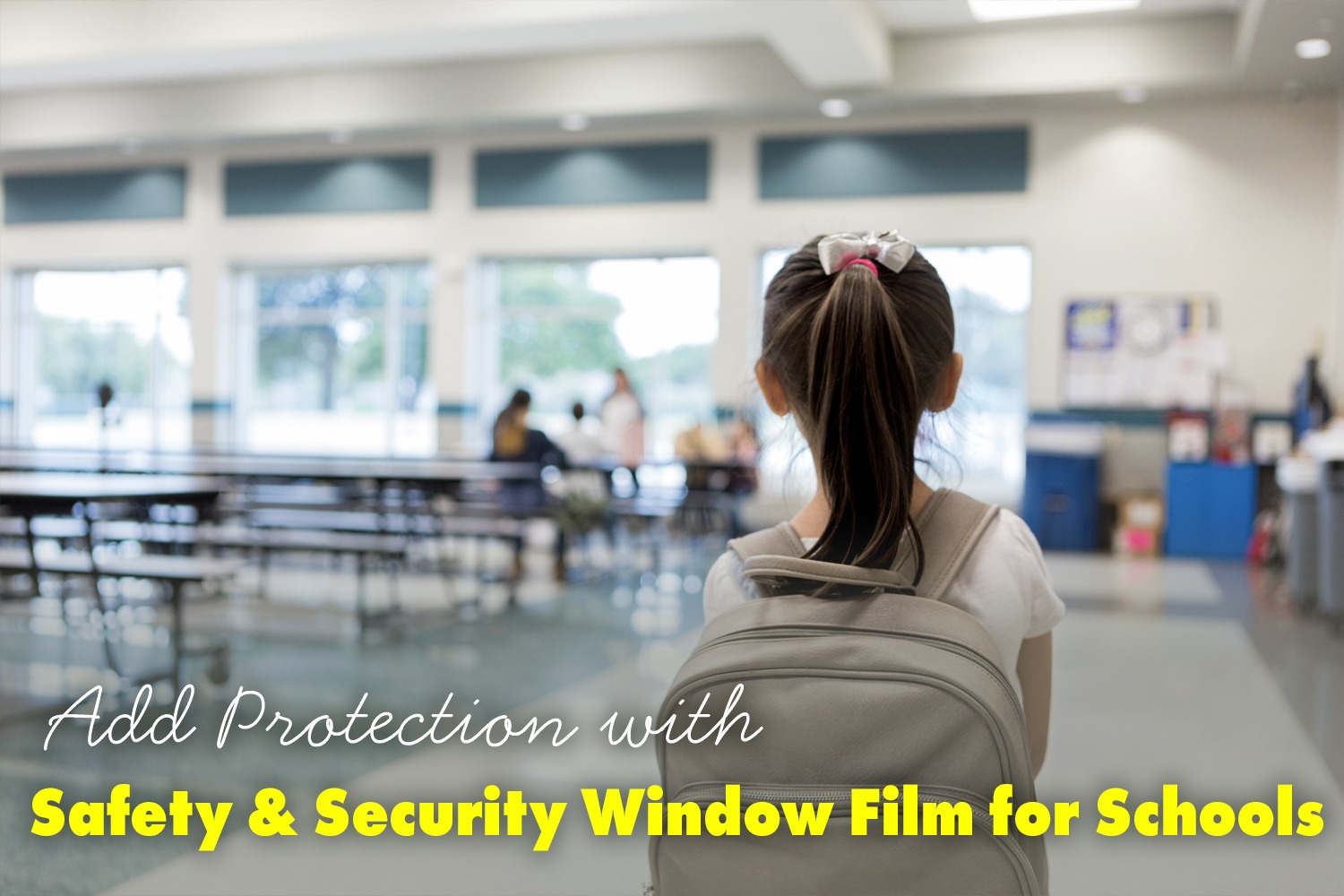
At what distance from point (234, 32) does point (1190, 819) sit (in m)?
6.68

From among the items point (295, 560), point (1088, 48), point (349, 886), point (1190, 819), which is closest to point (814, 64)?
point (1088, 48)

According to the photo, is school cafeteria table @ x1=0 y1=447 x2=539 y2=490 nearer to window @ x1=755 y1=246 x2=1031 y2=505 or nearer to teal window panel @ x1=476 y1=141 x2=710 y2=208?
teal window panel @ x1=476 y1=141 x2=710 y2=208

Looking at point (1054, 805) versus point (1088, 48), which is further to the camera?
point (1088, 48)

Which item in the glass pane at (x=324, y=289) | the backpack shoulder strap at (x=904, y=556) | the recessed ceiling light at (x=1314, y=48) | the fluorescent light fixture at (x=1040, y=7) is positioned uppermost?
the fluorescent light fixture at (x=1040, y=7)

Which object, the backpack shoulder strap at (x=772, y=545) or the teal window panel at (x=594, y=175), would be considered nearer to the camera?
the backpack shoulder strap at (x=772, y=545)

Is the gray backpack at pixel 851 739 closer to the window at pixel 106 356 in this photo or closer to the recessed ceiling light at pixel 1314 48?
the recessed ceiling light at pixel 1314 48

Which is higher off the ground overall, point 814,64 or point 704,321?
point 814,64

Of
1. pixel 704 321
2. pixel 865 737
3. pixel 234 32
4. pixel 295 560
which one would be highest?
pixel 234 32

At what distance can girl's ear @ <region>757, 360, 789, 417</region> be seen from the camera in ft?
3.63

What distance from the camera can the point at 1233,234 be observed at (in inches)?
360

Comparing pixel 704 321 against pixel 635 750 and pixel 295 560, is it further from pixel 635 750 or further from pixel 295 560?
pixel 635 750

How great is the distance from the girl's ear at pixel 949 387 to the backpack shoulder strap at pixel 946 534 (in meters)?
0.10

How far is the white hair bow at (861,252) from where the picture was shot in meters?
1.00

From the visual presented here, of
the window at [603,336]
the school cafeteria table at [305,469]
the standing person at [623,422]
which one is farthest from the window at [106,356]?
the standing person at [623,422]
